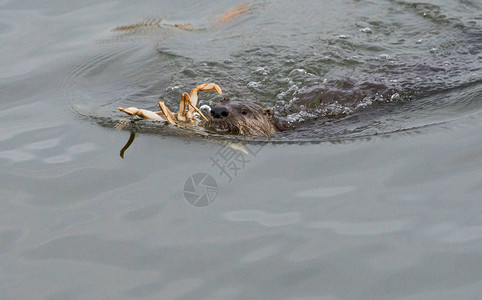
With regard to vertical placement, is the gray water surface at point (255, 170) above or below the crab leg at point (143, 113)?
below

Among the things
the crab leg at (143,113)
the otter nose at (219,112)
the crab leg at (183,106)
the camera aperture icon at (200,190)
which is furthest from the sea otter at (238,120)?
the camera aperture icon at (200,190)

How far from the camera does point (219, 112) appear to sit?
4.73 metres

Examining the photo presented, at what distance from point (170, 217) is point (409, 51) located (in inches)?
173

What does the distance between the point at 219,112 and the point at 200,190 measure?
903mm

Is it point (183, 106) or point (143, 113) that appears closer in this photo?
point (143, 113)

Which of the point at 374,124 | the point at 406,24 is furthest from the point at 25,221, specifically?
the point at 406,24

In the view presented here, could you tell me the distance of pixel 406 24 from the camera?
25.9 ft

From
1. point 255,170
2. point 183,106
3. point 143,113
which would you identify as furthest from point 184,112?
point 255,170

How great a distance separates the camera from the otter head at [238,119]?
4.79 m

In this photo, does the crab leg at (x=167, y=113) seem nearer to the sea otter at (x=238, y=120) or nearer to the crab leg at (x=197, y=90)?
the crab leg at (x=197, y=90)

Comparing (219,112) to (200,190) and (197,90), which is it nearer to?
(197,90)

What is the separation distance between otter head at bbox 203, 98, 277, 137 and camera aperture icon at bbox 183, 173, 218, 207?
0.71 metres

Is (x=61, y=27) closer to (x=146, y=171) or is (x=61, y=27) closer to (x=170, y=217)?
(x=146, y=171)

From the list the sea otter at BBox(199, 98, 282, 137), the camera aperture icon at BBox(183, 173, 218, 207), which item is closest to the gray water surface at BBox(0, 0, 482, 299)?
the camera aperture icon at BBox(183, 173, 218, 207)
